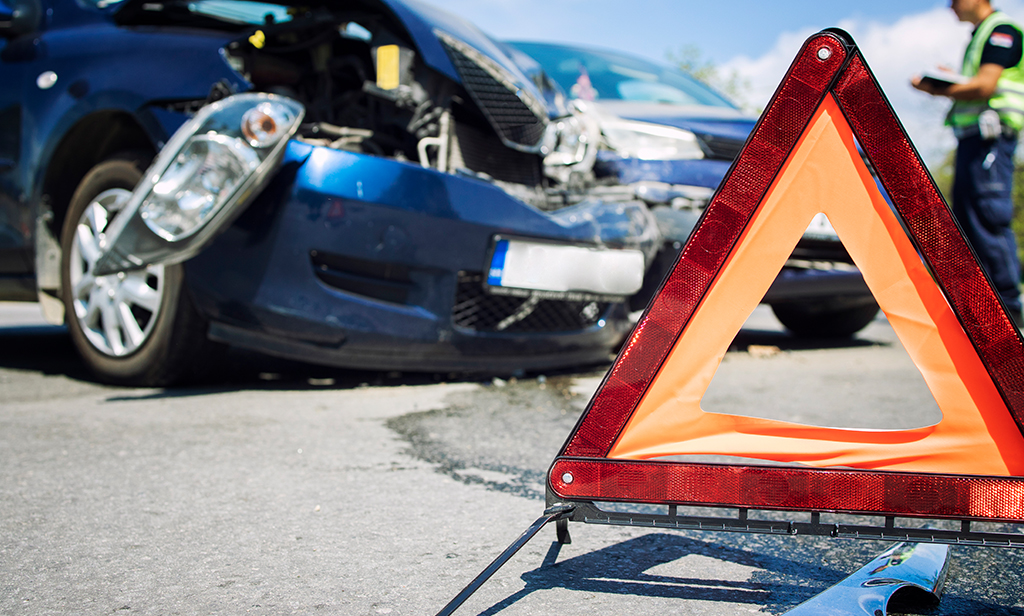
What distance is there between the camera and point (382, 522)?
1807 mm

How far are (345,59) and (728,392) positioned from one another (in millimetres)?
1955

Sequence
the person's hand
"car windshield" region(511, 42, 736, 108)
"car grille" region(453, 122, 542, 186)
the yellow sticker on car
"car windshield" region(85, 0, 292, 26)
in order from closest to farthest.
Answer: the yellow sticker on car, "car grille" region(453, 122, 542, 186), "car windshield" region(85, 0, 292, 26), the person's hand, "car windshield" region(511, 42, 736, 108)

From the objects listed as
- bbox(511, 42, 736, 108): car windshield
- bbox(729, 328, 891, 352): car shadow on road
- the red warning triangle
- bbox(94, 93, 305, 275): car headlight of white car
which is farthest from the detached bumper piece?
bbox(511, 42, 736, 108): car windshield

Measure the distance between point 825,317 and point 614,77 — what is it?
2.02 m

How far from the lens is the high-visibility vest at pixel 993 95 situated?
4285 mm

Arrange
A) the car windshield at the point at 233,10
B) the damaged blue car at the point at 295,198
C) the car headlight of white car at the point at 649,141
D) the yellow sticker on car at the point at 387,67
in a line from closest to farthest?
the damaged blue car at the point at 295,198 < the yellow sticker on car at the point at 387,67 < the car windshield at the point at 233,10 < the car headlight of white car at the point at 649,141

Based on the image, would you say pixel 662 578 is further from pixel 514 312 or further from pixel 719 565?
pixel 514 312

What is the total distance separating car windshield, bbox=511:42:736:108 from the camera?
16.3 feet

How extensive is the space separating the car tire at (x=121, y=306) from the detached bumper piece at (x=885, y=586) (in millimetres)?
2365

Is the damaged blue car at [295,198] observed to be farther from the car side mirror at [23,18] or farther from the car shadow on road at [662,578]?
the car shadow on road at [662,578]

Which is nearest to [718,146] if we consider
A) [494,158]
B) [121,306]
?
[494,158]

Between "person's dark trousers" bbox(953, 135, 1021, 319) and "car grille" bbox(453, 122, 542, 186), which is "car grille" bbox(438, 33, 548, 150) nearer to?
"car grille" bbox(453, 122, 542, 186)

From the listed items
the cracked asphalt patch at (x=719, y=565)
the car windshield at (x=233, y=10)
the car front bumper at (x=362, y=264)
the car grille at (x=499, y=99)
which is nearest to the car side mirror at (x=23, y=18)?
the car windshield at (x=233, y=10)

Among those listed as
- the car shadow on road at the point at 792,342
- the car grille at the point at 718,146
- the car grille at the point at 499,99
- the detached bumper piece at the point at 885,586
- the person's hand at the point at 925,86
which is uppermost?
the person's hand at the point at 925,86
